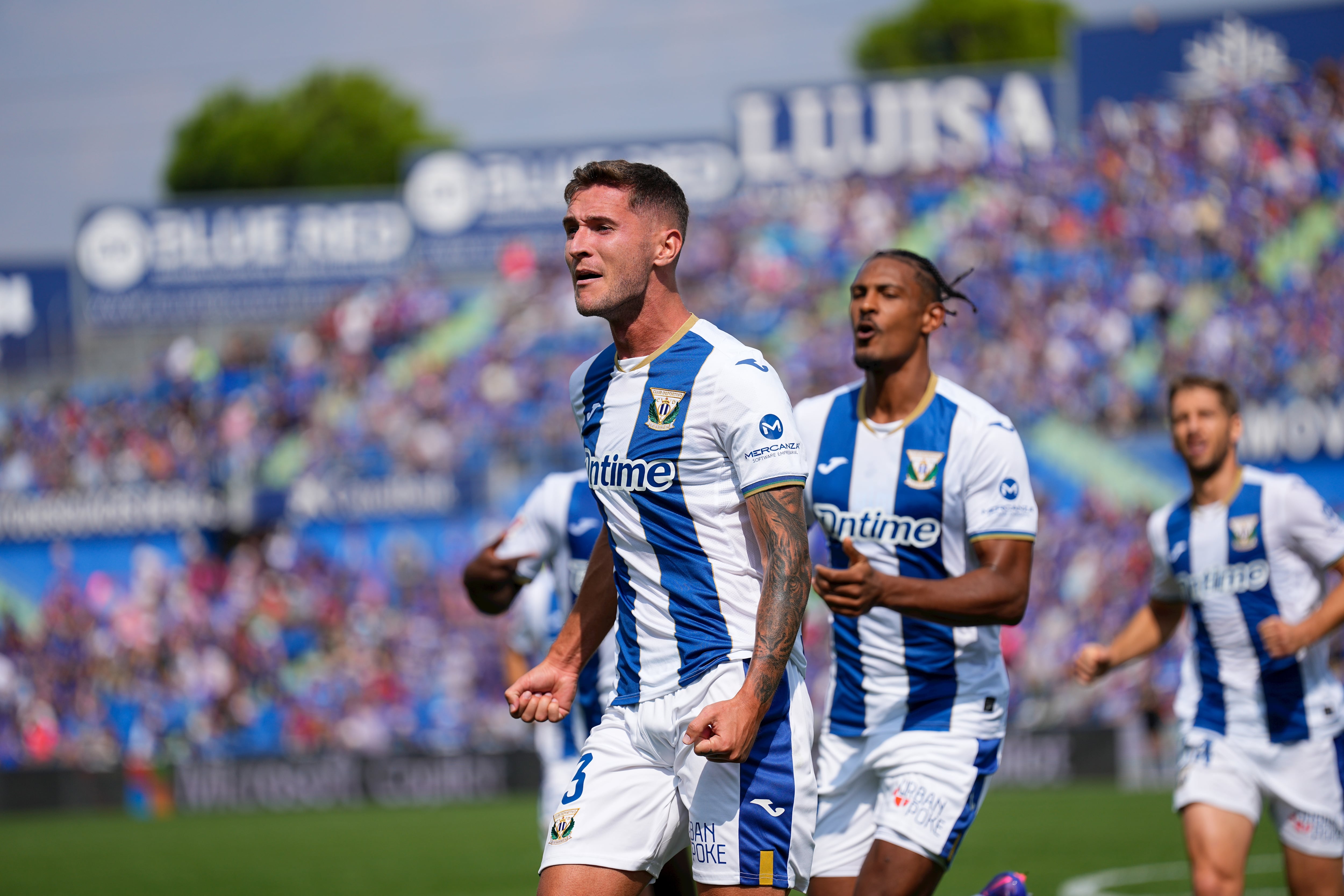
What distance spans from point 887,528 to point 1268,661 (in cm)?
223

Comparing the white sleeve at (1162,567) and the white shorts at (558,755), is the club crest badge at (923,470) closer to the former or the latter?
the white sleeve at (1162,567)

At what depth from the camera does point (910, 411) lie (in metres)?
5.45

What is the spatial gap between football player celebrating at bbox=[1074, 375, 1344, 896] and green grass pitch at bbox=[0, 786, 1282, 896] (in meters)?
3.62

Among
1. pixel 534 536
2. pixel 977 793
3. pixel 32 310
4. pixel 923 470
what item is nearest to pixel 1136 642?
pixel 977 793

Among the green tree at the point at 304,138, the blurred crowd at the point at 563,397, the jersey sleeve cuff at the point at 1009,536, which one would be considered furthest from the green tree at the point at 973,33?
the jersey sleeve cuff at the point at 1009,536

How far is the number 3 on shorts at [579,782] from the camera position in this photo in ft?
13.8

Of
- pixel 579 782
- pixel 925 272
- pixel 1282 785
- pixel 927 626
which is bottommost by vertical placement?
pixel 1282 785

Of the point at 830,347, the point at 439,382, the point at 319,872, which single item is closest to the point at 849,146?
the point at 830,347

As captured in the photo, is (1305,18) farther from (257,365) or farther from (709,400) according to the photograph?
(709,400)

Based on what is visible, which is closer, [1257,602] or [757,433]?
[757,433]

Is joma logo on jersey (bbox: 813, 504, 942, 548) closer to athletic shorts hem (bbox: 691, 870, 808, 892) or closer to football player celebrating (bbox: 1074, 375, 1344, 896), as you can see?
football player celebrating (bbox: 1074, 375, 1344, 896)

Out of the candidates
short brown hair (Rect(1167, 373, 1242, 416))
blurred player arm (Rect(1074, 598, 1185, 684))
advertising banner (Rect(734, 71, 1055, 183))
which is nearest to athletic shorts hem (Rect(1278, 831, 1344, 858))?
blurred player arm (Rect(1074, 598, 1185, 684))

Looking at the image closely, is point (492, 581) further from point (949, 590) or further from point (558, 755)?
point (949, 590)

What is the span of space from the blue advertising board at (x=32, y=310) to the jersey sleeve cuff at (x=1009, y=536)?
31.9m
